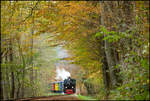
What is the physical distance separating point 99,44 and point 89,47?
0.77m

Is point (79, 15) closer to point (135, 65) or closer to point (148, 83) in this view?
point (135, 65)

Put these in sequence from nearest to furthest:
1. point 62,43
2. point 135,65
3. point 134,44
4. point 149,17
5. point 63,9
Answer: point 149,17
point 135,65
point 134,44
point 63,9
point 62,43

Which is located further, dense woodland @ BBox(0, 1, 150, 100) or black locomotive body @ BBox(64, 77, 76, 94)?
black locomotive body @ BBox(64, 77, 76, 94)

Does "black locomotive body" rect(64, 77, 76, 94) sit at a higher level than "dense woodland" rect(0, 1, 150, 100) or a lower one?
lower

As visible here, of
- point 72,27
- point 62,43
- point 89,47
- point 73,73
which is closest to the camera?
point 72,27

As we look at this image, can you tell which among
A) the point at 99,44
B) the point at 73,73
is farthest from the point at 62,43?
the point at 73,73

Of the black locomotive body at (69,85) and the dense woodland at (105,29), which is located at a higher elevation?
the dense woodland at (105,29)

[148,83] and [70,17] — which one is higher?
[70,17]

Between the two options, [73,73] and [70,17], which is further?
[73,73]

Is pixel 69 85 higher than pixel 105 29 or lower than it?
lower

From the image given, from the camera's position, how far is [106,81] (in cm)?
1373

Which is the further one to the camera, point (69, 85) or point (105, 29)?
point (69, 85)

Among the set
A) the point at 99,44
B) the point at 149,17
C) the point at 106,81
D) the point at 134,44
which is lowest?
the point at 106,81

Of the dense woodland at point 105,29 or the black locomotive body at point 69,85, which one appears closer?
the dense woodland at point 105,29
